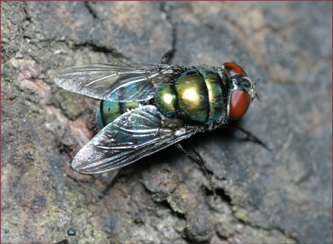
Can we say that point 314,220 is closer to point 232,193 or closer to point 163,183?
point 232,193

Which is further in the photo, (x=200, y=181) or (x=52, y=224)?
(x=200, y=181)

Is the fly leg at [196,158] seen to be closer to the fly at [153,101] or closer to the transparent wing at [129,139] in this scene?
the fly at [153,101]

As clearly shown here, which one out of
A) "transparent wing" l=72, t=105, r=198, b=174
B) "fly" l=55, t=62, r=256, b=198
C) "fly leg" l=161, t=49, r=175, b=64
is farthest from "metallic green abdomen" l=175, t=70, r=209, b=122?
"fly leg" l=161, t=49, r=175, b=64

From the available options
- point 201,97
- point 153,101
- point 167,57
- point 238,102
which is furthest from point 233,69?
point 153,101

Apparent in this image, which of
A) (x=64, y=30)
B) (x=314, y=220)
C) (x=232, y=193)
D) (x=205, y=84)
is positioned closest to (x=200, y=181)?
(x=232, y=193)

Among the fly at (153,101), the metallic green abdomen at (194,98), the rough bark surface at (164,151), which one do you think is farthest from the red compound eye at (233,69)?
the rough bark surface at (164,151)

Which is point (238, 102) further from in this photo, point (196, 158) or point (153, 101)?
point (153, 101)
